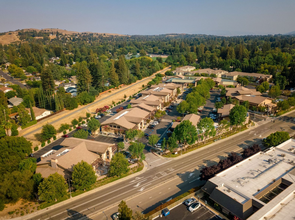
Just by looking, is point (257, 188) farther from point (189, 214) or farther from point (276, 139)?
point (276, 139)

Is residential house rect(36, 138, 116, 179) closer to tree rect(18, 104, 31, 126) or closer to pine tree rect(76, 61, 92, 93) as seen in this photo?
tree rect(18, 104, 31, 126)

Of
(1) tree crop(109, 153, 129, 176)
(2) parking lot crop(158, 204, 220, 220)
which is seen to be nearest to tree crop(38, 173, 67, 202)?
(1) tree crop(109, 153, 129, 176)

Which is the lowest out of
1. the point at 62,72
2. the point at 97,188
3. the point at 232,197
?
the point at 97,188

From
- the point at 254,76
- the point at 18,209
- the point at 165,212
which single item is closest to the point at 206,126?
the point at 165,212

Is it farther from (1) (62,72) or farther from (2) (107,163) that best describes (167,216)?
(1) (62,72)

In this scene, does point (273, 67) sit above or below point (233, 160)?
above

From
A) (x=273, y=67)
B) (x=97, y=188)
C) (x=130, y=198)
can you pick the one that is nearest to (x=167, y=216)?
(x=130, y=198)
